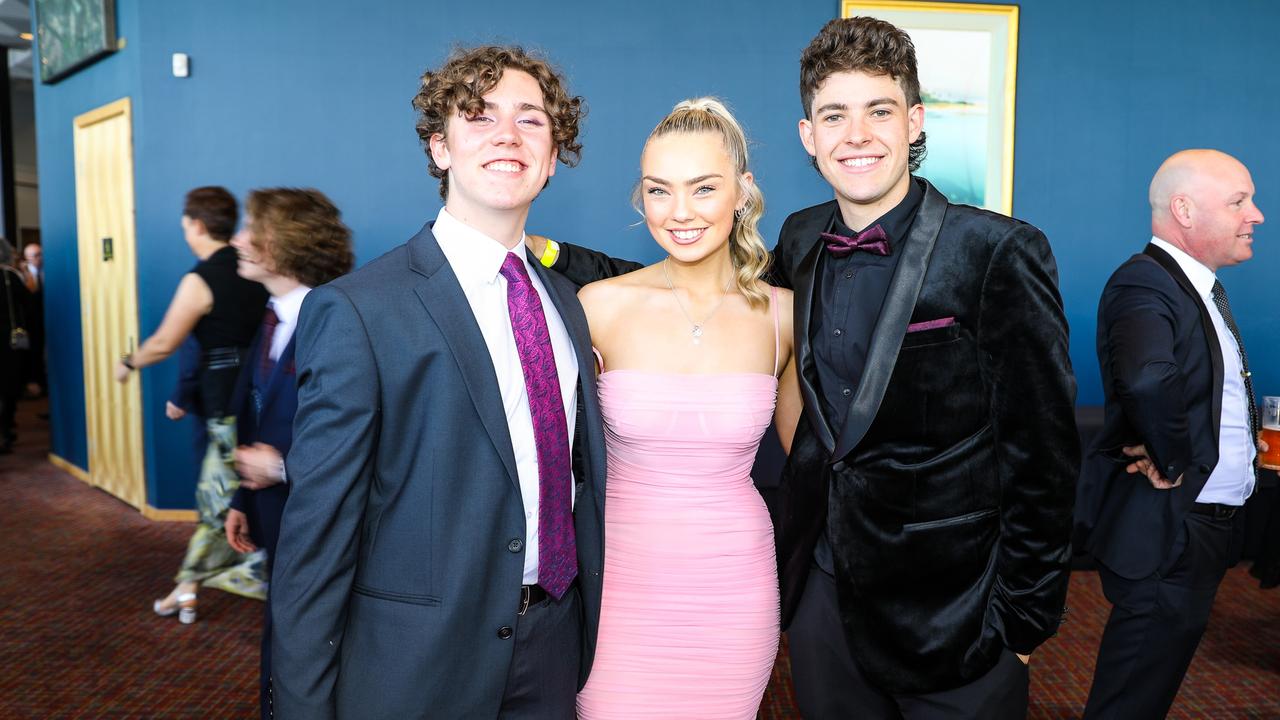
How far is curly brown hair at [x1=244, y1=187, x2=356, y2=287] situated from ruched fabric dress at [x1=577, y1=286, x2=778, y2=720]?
4.32ft

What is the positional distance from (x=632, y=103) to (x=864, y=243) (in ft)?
11.4

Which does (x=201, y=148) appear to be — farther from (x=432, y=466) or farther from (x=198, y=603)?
(x=432, y=466)

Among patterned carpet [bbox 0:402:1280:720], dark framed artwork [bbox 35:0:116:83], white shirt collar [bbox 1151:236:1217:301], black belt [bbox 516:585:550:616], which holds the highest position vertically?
dark framed artwork [bbox 35:0:116:83]

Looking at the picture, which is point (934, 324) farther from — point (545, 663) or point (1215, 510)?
point (1215, 510)

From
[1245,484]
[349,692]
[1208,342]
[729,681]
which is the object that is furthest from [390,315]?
[1245,484]

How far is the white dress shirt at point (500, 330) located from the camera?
151 centimetres

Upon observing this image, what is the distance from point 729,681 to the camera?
196 cm

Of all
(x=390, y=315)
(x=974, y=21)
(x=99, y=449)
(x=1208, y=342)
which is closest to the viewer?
(x=390, y=315)

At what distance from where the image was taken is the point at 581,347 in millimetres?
1697

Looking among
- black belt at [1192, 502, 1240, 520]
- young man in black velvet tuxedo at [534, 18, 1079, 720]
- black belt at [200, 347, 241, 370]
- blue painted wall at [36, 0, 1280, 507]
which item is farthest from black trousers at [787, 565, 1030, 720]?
blue painted wall at [36, 0, 1280, 507]

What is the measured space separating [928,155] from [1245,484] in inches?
116

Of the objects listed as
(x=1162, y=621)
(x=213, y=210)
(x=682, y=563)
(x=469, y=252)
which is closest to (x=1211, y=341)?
(x=1162, y=621)

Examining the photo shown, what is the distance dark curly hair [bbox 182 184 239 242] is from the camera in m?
3.78

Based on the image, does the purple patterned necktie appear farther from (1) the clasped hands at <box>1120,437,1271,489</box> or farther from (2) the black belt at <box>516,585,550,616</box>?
(1) the clasped hands at <box>1120,437,1271,489</box>
